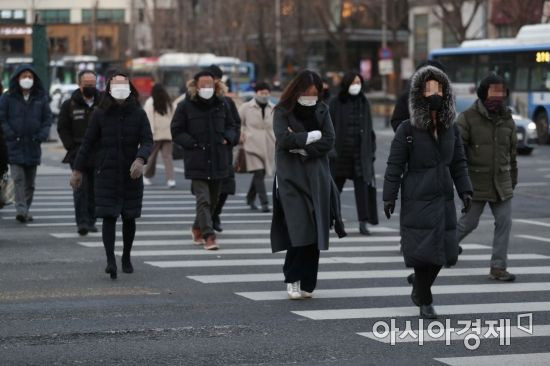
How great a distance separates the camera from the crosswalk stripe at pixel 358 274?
37.8ft

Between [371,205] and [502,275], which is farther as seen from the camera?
[371,205]

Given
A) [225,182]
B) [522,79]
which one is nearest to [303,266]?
[225,182]

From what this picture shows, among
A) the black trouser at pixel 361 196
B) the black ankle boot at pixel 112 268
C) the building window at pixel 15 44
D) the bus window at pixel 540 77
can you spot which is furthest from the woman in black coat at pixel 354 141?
the building window at pixel 15 44

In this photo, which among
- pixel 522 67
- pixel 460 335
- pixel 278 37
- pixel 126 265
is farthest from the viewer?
pixel 278 37

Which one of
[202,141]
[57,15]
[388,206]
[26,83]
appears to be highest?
[57,15]

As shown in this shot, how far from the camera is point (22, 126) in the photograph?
54.2 ft

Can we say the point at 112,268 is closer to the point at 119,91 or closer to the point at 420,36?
the point at 119,91

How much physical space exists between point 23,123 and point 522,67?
2669 cm

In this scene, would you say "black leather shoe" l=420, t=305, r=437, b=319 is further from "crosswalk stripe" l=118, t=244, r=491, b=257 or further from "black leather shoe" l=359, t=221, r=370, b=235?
"black leather shoe" l=359, t=221, r=370, b=235

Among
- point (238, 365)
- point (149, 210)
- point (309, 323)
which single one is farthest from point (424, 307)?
point (149, 210)

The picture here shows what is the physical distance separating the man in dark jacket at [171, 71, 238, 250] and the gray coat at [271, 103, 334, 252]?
10.7 ft

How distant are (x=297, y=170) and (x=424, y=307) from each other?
5.50ft

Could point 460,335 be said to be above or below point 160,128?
below

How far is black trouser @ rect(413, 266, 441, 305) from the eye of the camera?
30.8 ft
